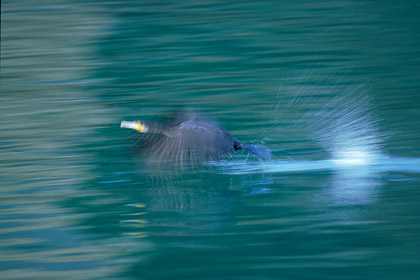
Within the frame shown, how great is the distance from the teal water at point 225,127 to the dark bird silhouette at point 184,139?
0.18 meters

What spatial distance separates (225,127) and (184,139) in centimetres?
93

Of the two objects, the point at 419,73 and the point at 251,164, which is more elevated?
the point at 419,73

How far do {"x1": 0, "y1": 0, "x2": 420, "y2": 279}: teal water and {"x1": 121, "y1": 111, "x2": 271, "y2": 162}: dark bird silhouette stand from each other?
18cm

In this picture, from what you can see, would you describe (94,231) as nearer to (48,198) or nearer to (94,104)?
(48,198)

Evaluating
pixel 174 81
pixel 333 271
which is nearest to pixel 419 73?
pixel 174 81

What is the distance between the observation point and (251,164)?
342 centimetres

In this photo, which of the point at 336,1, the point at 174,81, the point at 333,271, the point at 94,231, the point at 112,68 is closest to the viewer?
A: the point at 333,271

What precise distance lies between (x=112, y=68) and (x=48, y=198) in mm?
1785

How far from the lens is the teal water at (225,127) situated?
2621mm

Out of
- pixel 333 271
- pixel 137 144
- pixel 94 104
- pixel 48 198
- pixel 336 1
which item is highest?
pixel 336 1

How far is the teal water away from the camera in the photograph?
2.62 m

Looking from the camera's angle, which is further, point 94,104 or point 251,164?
point 94,104

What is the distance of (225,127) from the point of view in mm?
3770

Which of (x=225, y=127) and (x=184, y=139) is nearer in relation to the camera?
(x=184, y=139)
